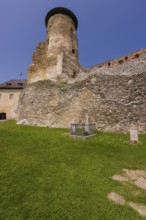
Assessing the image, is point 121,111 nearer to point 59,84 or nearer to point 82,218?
point 59,84

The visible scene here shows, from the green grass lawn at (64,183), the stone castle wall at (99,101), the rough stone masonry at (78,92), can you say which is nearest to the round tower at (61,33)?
the rough stone masonry at (78,92)

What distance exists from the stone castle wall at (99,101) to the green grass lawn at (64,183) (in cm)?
452

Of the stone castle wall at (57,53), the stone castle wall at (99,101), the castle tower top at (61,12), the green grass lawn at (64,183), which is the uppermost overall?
the castle tower top at (61,12)

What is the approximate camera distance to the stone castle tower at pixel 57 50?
1878cm

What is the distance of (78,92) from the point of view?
13141 millimetres

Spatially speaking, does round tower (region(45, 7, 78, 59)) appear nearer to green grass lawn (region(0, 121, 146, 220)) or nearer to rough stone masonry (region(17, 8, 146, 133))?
rough stone masonry (region(17, 8, 146, 133))

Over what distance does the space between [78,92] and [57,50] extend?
10686mm

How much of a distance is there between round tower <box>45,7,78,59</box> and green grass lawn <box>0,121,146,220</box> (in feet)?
58.5

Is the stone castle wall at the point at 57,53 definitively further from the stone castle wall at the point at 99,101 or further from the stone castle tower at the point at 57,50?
the stone castle wall at the point at 99,101

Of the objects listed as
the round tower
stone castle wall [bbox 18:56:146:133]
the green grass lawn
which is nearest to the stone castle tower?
the round tower

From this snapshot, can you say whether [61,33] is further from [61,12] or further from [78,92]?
[78,92]

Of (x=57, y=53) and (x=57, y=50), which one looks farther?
(x=57, y=50)

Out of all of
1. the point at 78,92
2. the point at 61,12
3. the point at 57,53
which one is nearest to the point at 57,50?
the point at 57,53

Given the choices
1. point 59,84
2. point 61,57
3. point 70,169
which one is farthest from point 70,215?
point 61,57
